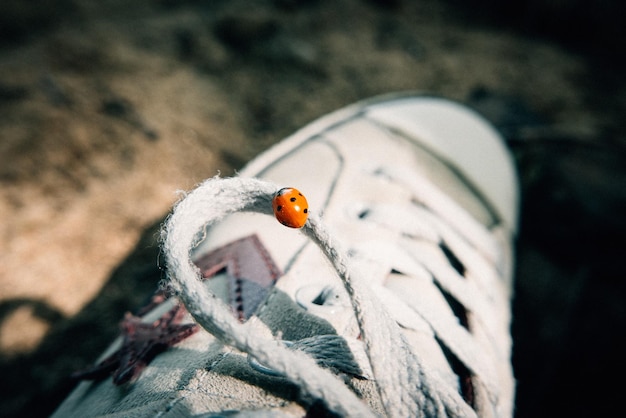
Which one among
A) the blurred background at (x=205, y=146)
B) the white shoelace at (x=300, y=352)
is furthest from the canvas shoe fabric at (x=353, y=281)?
the blurred background at (x=205, y=146)

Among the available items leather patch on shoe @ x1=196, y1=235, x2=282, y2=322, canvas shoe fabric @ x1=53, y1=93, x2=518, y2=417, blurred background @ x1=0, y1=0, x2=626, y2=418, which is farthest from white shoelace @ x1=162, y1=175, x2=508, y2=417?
blurred background @ x1=0, y1=0, x2=626, y2=418

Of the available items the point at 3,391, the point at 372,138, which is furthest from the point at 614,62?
the point at 3,391

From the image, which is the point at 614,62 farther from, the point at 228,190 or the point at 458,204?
the point at 228,190

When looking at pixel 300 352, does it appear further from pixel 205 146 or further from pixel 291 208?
pixel 205 146

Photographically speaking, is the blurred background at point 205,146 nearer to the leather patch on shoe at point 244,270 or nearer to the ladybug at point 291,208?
the leather patch on shoe at point 244,270

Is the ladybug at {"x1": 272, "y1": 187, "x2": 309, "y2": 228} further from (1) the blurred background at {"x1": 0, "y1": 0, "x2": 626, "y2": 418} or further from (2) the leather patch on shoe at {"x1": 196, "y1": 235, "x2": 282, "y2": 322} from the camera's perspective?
(1) the blurred background at {"x1": 0, "y1": 0, "x2": 626, "y2": 418}

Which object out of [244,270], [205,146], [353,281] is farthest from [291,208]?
[205,146]
